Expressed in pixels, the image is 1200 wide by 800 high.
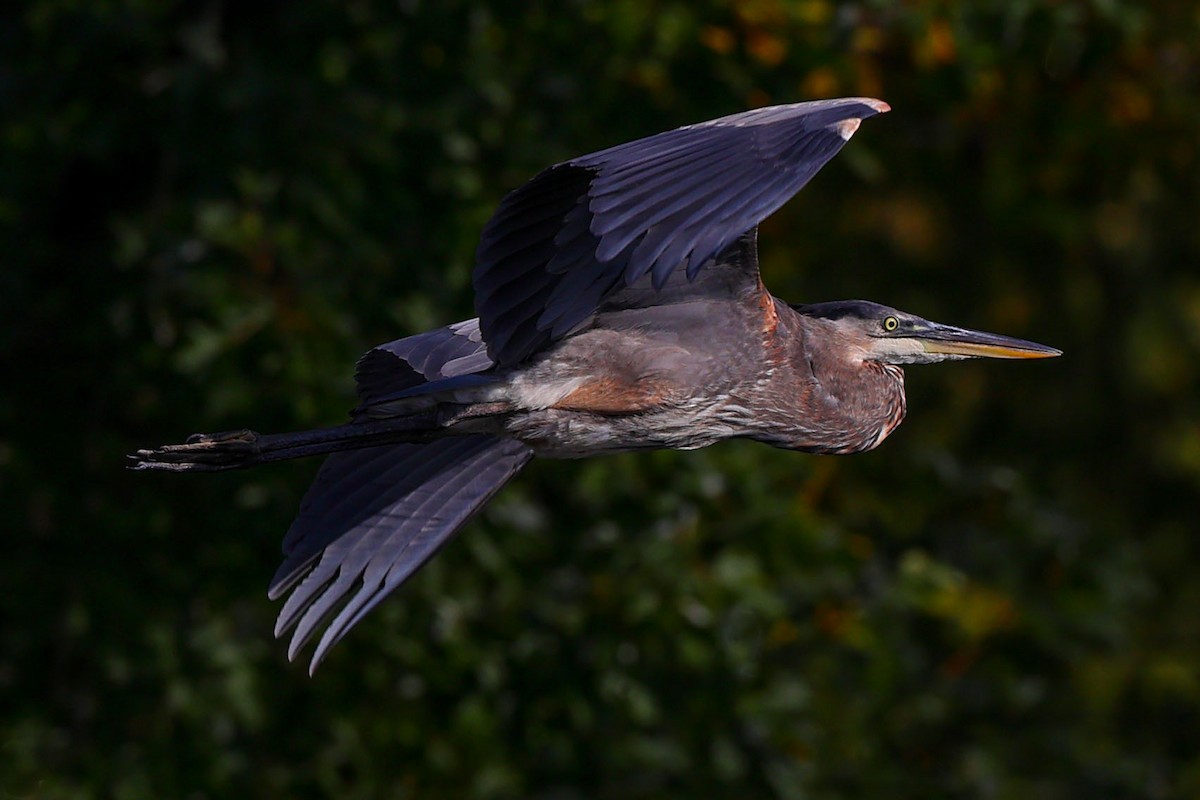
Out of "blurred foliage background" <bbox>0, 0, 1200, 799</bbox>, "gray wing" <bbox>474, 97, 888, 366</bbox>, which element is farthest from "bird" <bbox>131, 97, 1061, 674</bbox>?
"blurred foliage background" <bbox>0, 0, 1200, 799</bbox>

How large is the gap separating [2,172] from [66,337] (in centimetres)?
50

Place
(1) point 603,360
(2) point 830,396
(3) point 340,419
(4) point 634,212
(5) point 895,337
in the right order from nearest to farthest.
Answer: (4) point 634,212 → (1) point 603,360 → (2) point 830,396 → (5) point 895,337 → (3) point 340,419

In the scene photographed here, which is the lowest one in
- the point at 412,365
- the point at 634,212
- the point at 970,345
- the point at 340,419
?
the point at 340,419

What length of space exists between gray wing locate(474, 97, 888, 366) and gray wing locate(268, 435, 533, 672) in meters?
0.53

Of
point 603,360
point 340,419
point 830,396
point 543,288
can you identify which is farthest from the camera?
point 340,419

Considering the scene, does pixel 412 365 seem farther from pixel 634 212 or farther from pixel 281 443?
pixel 634 212

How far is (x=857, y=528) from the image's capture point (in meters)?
6.57

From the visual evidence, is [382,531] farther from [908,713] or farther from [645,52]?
[908,713]

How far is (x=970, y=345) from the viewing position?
4.69 m

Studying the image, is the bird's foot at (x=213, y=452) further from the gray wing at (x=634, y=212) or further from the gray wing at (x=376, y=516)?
the gray wing at (x=634, y=212)

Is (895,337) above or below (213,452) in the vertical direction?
below

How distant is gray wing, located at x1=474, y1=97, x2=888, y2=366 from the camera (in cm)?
352

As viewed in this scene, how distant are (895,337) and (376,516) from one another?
1.14 m

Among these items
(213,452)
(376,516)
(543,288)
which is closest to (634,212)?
(543,288)
